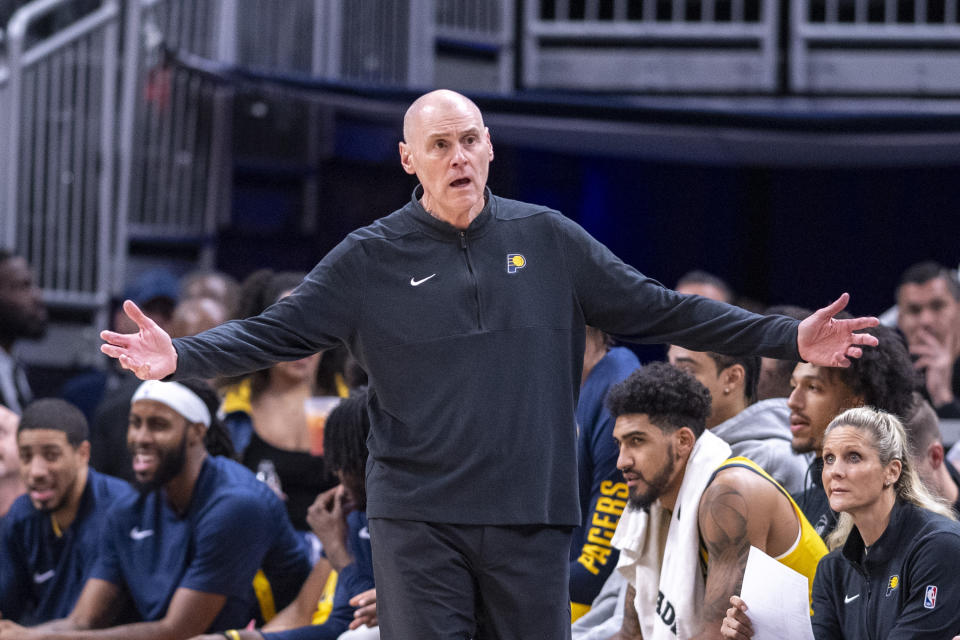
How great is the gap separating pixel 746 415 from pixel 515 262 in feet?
5.21

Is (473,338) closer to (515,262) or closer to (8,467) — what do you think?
(515,262)

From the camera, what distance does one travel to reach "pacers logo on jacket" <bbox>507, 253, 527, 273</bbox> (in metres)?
2.92

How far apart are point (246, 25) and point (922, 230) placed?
410 cm

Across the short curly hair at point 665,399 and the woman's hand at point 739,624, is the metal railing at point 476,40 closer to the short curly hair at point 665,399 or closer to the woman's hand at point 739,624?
the short curly hair at point 665,399

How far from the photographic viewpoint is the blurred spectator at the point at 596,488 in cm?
418

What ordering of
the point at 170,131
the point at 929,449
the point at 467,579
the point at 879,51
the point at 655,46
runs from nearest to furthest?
the point at 467,579, the point at 929,449, the point at 170,131, the point at 879,51, the point at 655,46

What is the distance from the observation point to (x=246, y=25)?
766cm

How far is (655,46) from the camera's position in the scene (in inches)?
328

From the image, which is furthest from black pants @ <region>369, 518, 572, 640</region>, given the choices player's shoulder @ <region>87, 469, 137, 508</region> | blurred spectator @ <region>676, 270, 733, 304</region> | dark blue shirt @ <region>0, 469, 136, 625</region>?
blurred spectator @ <region>676, 270, 733, 304</region>

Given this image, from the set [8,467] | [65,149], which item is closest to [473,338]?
[8,467]

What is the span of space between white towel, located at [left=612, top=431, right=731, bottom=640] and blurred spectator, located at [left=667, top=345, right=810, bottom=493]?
1.23 feet

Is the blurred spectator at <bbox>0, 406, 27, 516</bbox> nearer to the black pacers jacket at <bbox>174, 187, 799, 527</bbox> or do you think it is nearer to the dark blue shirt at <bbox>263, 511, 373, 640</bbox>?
the dark blue shirt at <bbox>263, 511, 373, 640</bbox>

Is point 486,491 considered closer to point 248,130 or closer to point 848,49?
point 248,130

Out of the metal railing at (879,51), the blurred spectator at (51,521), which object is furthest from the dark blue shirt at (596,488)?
the metal railing at (879,51)
